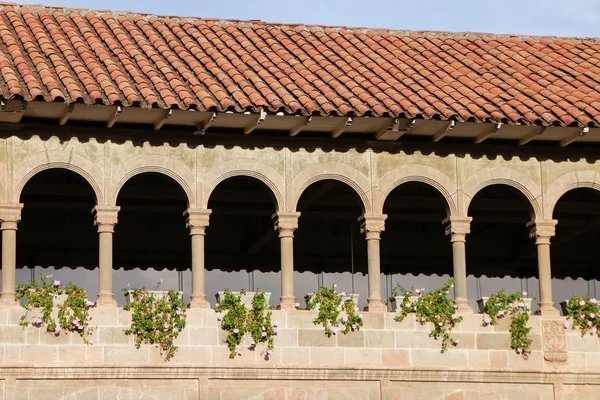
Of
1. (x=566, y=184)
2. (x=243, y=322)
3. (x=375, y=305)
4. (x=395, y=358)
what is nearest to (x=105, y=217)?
(x=243, y=322)

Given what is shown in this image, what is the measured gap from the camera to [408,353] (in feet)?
79.4

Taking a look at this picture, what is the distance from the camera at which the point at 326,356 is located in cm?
2388

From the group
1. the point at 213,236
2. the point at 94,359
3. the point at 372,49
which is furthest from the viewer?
the point at 213,236

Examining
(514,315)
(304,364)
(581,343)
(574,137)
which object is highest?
(574,137)

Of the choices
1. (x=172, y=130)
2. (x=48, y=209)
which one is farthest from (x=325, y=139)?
(x=48, y=209)

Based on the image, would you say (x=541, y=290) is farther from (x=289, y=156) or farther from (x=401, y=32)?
(x=401, y=32)

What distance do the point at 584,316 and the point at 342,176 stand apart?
4259mm

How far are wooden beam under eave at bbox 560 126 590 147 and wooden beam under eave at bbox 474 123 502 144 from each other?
126 centimetres

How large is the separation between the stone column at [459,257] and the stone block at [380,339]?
1.25 meters

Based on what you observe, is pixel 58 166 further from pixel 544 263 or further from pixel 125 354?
pixel 544 263

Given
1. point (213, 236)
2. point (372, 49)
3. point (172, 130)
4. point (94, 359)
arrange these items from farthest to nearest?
point (213, 236) → point (372, 49) → point (172, 130) → point (94, 359)

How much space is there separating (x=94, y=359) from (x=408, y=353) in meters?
4.66

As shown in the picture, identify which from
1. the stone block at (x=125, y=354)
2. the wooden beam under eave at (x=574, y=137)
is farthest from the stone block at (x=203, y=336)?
the wooden beam under eave at (x=574, y=137)

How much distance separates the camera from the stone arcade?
2325 cm
